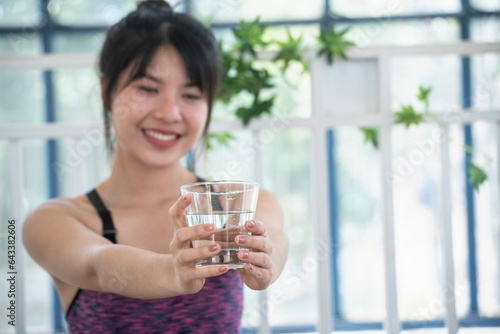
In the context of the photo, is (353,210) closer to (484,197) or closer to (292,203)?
(292,203)

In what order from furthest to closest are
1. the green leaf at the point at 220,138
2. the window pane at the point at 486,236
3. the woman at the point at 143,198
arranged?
the window pane at the point at 486,236
the green leaf at the point at 220,138
the woman at the point at 143,198

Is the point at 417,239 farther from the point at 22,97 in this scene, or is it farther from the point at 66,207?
the point at 22,97

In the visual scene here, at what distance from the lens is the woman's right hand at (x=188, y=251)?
2.24ft

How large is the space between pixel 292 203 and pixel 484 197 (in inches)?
37.5

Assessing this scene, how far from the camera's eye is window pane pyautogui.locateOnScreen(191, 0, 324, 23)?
2732 millimetres

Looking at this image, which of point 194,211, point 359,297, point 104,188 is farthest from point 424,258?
point 194,211

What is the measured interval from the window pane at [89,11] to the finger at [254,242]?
2.27m

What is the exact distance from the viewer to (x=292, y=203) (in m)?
2.73

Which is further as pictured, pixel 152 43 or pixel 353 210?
pixel 353 210

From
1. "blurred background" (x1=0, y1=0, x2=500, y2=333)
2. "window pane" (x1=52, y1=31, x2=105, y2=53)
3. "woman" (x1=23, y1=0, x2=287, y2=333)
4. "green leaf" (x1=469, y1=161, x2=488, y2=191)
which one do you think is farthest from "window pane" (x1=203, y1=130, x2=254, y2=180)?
"woman" (x1=23, y1=0, x2=287, y2=333)

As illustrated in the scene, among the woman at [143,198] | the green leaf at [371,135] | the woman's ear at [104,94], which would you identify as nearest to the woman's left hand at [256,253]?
the woman at [143,198]

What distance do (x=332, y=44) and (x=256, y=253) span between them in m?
1.03

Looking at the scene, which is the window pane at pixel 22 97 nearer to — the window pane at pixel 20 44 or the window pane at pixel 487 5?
the window pane at pixel 20 44

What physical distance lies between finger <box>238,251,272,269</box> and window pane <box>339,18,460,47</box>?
85.1 inches
